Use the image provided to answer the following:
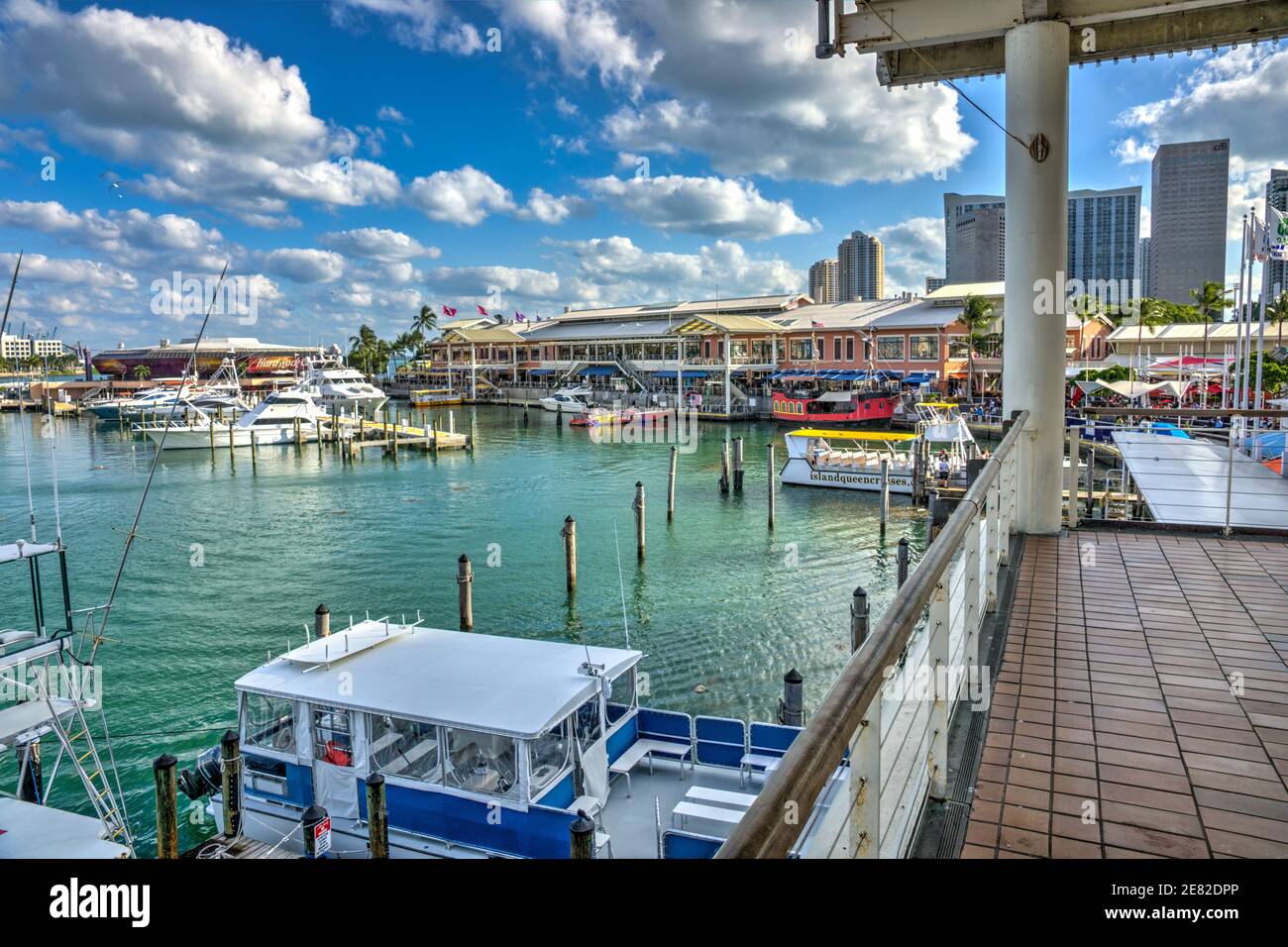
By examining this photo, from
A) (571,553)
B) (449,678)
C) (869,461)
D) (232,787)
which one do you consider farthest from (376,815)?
(869,461)

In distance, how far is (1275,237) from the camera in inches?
889

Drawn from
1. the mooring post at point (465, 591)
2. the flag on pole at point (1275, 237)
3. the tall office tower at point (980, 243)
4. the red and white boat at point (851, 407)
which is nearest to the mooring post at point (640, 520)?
the mooring post at point (465, 591)

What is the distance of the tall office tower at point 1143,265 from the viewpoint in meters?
121

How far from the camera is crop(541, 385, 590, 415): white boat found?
73762 millimetres

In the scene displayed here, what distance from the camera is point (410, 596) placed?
21.5m

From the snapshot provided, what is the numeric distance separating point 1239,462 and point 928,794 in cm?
1126

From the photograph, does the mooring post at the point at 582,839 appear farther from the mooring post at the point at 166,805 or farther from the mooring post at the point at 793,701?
the mooring post at the point at 793,701

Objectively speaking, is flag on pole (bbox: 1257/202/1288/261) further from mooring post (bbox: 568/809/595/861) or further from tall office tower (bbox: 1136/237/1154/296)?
tall office tower (bbox: 1136/237/1154/296)

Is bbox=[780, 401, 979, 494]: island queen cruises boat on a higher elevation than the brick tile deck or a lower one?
lower

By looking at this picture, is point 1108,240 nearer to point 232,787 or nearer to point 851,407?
point 851,407

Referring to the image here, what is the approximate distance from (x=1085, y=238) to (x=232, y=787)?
131175 millimetres

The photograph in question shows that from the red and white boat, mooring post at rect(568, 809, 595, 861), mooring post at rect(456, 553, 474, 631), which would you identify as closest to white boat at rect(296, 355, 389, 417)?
the red and white boat

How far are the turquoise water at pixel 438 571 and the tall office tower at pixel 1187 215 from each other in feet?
267
